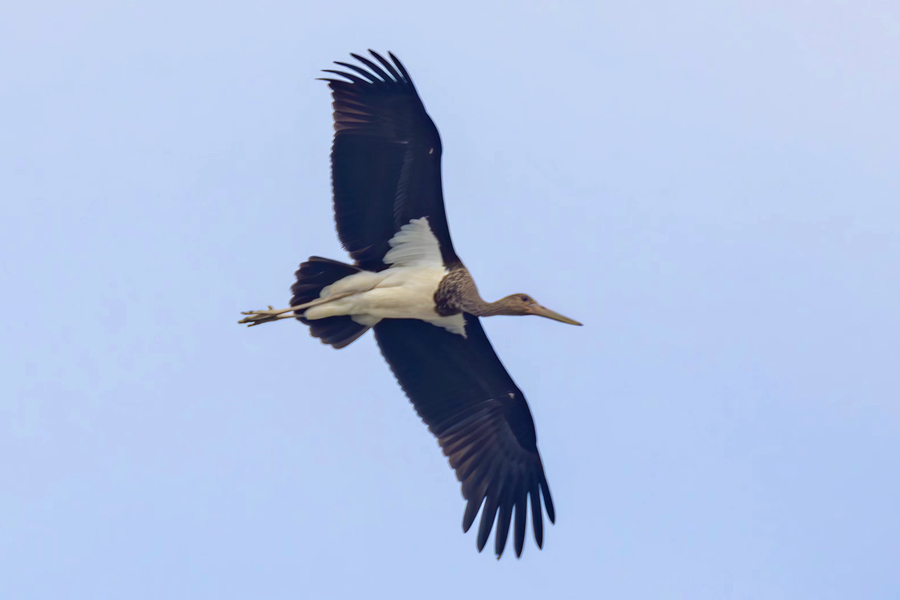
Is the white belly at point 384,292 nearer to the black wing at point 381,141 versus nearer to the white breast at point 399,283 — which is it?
the white breast at point 399,283

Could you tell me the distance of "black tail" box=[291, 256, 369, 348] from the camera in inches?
418

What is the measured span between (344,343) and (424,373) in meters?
0.88

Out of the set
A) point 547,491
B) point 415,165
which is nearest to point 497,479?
point 547,491

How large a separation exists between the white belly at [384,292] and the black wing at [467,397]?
39 cm

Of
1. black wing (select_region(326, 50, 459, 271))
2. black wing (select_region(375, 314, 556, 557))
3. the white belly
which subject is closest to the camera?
black wing (select_region(326, 50, 459, 271))

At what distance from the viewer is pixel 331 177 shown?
1047cm

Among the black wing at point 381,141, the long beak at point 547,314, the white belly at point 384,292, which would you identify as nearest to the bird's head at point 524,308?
the long beak at point 547,314

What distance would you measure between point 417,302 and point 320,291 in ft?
2.95

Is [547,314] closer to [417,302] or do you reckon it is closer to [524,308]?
[524,308]

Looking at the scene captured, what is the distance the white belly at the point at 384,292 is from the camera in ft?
35.4

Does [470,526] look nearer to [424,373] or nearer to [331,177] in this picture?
[424,373]

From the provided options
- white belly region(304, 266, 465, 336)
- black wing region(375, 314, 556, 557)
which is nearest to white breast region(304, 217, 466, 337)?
white belly region(304, 266, 465, 336)

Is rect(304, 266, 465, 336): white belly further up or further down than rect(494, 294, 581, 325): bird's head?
further up

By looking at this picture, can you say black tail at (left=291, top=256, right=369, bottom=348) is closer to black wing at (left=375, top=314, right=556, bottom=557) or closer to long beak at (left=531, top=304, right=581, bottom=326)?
black wing at (left=375, top=314, right=556, bottom=557)
